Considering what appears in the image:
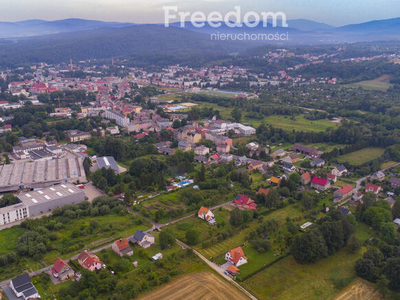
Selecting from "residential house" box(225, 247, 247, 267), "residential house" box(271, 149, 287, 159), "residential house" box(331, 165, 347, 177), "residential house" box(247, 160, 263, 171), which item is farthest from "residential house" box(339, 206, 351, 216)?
"residential house" box(271, 149, 287, 159)

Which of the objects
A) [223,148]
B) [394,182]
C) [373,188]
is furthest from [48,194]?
[394,182]

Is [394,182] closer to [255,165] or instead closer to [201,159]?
[255,165]

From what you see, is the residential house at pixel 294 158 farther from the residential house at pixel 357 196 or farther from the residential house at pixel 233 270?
the residential house at pixel 233 270

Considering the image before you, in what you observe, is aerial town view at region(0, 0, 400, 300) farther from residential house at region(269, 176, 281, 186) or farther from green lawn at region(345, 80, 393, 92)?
green lawn at region(345, 80, 393, 92)

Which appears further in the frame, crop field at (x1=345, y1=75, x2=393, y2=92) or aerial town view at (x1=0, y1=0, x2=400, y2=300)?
crop field at (x1=345, y1=75, x2=393, y2=92)

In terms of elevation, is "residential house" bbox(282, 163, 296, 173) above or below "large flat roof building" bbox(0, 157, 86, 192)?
below

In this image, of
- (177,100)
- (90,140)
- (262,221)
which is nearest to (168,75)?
(177,100)

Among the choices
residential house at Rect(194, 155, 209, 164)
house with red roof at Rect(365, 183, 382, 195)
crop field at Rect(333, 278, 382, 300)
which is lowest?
crop field at Rect(333, 278, 382, 300)
